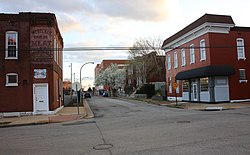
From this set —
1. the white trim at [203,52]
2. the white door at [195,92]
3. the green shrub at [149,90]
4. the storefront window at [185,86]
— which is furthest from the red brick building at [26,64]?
the green shrub at [149,90]

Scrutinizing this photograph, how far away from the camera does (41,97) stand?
2362 cm

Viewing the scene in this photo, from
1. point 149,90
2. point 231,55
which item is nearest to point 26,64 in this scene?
point 231,55

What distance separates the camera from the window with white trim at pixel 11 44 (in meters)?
23.5

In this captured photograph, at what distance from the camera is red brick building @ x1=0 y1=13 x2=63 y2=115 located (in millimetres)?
23188

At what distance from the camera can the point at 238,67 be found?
30.6m

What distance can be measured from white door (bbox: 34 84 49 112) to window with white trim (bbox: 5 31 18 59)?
10.6 feet

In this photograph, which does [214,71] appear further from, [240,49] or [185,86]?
[185,86]

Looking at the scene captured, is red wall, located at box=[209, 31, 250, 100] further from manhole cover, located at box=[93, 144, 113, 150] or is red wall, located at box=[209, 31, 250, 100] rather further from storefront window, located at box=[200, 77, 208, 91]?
manhole cover, located at box=[93, 144, 113, 150]

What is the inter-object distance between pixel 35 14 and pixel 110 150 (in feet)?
61.1

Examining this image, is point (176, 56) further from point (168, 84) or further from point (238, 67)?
point (238, 67)

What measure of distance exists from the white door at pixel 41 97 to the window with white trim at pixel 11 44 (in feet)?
10.6

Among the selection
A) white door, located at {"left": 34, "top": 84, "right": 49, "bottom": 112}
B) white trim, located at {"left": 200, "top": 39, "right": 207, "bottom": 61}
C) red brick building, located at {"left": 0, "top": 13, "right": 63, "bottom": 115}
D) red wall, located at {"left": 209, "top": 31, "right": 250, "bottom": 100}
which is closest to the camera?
red brick building, located at {"left": 0, "top": 13, "right": 63, "bottom": 115}

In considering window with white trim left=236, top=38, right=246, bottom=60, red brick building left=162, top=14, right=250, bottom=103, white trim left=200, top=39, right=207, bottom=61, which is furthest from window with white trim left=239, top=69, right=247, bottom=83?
white trim left=200, top=39, right=207, bottom=61

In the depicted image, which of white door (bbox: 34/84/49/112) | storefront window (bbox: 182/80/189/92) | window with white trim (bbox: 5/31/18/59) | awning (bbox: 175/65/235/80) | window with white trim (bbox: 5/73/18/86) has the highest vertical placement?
window with white trim (bbox: 5/31/18/59)
